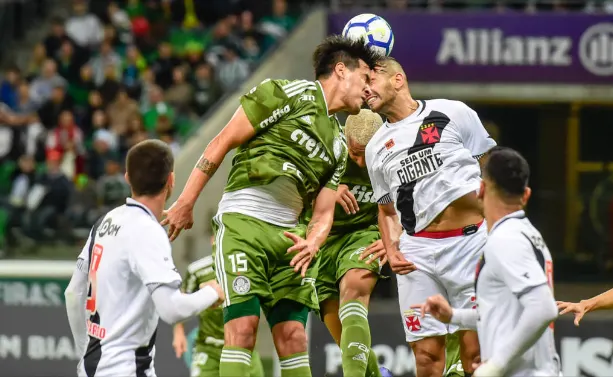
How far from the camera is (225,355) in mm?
6266

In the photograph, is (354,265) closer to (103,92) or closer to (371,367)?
(371,367)

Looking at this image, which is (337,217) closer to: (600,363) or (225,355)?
(225,355)

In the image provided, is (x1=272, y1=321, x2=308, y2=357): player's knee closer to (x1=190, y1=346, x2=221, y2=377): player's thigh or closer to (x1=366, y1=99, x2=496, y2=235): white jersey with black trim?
(x1=366, y1=99, x2=496, y2=235): white jersey with black trim

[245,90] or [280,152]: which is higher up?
[245,90]

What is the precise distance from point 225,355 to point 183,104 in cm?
1054

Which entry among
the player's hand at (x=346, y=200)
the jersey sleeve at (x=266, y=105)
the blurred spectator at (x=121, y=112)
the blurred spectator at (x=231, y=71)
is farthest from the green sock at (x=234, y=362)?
the blurred spectator at (x=121, y=112)

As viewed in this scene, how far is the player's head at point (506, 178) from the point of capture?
5293 millimetres

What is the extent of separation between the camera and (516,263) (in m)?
5.10

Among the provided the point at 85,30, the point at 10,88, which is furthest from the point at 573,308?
the point at 85,30

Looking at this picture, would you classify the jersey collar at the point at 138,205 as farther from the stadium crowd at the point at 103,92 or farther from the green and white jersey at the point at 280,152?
the stadium crowd at the point at 103,92

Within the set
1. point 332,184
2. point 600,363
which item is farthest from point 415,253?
point 600,363

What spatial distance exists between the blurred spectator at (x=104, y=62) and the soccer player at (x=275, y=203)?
11.1 metres

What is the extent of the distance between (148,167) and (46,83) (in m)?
12.5

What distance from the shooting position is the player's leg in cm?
627
